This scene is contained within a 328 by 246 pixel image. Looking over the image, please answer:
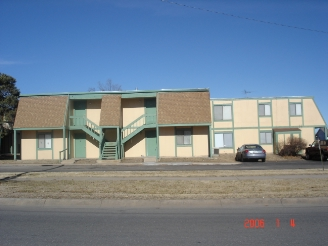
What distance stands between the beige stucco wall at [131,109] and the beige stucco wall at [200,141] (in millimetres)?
5393

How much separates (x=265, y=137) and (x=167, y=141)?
428 inches

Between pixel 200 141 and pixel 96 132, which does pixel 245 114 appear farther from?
pixel 96 132

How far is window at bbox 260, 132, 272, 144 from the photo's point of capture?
3462 centimetres

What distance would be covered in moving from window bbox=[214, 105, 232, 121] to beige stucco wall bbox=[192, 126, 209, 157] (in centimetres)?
486

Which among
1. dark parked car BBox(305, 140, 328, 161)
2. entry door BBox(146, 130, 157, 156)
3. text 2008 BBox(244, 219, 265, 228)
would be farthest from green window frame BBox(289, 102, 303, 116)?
text 2008 BBox(244, 219, 265, 228)

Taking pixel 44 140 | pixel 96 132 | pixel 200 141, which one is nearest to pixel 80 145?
pixel 96 132

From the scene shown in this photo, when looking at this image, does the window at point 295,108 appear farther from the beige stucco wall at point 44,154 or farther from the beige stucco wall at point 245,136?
the beige stucco wall at point 44,154

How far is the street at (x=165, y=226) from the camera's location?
644 centimetres

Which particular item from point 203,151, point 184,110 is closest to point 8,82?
point 184,110

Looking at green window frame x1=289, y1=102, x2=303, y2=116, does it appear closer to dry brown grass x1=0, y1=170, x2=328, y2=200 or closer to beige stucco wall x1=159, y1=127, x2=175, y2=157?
beige stucco wall x1=159, y1=127, x2=175, y2=157

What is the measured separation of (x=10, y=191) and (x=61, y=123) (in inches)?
725

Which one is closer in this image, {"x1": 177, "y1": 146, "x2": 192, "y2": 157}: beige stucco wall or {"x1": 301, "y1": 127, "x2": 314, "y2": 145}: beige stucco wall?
{"x1": 177, "y1": 146, "x2": 192, "y2": 157}: beige stucco wall

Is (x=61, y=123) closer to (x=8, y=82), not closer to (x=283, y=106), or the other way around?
(x=8, y=82)

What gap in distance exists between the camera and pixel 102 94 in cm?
2995
